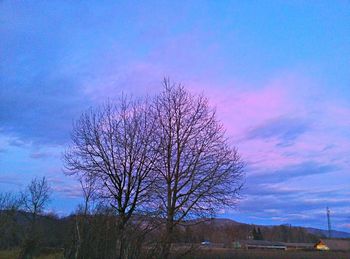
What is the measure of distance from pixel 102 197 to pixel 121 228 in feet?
26.4

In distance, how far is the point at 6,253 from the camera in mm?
26891

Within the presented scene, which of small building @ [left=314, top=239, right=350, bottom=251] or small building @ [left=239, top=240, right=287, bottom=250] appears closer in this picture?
small building @ [left=314, top=239, right=350, bottom=251]

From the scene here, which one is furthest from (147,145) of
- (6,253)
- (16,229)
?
(16,229)

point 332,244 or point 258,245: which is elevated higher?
point 332,244

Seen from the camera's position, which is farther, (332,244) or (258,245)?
(258,245)

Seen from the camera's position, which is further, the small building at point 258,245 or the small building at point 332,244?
the small building at point 258,245

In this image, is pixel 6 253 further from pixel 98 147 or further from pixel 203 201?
pixel 203 201

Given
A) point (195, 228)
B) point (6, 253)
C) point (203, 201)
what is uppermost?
point (203, 201)

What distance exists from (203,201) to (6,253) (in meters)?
15.0

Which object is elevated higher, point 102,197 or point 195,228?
point 102,197

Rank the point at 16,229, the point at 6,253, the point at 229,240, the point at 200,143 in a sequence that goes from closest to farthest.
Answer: the point at 200,143, the point at 6,253, the point at 16,229, the point at 229,240

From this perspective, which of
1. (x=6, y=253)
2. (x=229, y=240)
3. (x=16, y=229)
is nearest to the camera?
(x=6, y=253)

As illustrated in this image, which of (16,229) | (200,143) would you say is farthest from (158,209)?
(16,229)

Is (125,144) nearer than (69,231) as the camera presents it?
No
